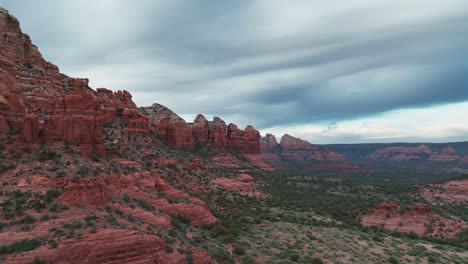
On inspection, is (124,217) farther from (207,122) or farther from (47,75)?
(207,122)

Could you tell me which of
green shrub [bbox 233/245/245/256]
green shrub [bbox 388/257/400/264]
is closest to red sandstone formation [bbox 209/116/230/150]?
green shrub [bbox 233/245/245/256]

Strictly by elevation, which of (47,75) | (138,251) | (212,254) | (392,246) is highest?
(47,75)

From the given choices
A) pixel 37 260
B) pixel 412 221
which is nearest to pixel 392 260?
pixel 412 221

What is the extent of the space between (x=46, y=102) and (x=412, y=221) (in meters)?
60.9

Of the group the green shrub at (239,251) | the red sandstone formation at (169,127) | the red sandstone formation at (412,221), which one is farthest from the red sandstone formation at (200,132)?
the green shrub at (239,251)

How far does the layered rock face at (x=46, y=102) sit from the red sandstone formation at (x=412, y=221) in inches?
1749

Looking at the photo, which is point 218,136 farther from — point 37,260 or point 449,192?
point 37,260

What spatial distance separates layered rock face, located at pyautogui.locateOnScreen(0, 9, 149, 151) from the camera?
3881cm

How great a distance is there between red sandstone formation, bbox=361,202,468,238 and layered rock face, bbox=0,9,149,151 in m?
44.4

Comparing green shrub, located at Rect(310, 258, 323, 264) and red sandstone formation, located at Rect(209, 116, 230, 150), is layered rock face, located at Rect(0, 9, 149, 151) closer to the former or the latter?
green shrub, located at Rect(310, 258, 323, 264)

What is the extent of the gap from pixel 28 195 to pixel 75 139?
9.94 meters

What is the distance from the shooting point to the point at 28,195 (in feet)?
97.1

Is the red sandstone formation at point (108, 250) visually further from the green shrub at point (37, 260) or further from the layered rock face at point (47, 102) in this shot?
the layered rock face at point (47, 102)

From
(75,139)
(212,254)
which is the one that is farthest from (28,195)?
(212,254)
